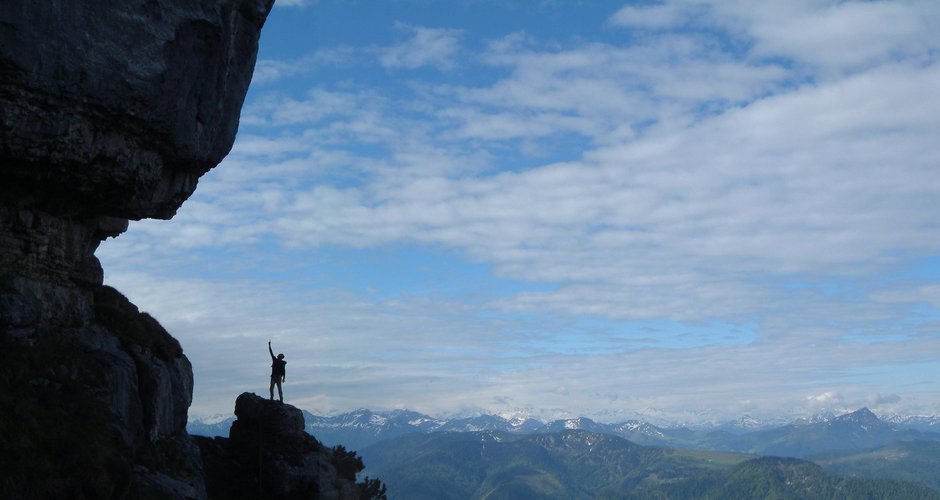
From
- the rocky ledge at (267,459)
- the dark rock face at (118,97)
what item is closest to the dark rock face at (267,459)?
the rocky ledge at (267,459)

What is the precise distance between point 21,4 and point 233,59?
36.0ft

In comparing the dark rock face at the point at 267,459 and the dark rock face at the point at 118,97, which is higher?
the dark rock face at the point at 118,97

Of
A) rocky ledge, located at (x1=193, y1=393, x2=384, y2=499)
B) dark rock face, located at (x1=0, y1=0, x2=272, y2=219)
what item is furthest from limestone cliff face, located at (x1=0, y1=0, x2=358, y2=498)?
rocky ledge, located at (x1=193, y1=393, x2=384, y2=499)

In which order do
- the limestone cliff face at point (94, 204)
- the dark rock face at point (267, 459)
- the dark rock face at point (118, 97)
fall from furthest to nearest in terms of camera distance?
the dark rock face at point (267, 459) → the dark rock face at point (118, 97) → the limestone cliff face at point (94, 204)

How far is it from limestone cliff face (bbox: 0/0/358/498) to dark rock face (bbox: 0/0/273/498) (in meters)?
0.05

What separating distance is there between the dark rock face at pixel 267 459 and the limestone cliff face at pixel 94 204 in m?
4.37

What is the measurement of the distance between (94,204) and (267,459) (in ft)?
50.4

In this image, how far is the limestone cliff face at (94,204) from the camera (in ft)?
80.9

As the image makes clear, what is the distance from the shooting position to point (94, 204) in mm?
30391

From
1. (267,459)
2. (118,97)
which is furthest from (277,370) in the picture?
(118,97)

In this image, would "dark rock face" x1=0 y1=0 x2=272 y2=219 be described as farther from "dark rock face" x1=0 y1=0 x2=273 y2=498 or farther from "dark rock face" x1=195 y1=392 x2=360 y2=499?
"dark rock face" x1=195 y1=392 x2=360 y2=499

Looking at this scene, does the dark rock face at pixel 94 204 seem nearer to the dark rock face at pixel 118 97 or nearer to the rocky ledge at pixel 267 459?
the dark rock face at pixel 118 97

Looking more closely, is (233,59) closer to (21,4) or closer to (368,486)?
(21,4)

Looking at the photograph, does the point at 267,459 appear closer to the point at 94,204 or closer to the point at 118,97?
the point at 94,204
